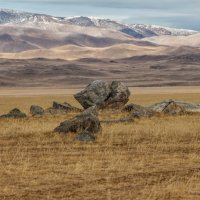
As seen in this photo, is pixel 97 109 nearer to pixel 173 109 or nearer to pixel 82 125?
pixel 173 109

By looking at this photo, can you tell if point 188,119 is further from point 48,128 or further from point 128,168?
point 128,168

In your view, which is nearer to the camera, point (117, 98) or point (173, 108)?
point (173, 108)

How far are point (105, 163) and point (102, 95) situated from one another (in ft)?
77.0

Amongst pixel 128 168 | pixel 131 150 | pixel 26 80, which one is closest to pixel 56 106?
pixel 131 150

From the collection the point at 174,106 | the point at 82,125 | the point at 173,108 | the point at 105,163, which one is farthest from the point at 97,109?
the point at 105,163

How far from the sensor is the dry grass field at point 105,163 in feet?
46.7

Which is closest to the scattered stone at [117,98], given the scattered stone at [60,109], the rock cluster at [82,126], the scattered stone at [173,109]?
the scattered stone at [60,109]

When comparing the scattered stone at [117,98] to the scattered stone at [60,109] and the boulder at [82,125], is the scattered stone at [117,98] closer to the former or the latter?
the scattered stone at [60,109]

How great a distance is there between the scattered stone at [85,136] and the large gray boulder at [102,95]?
661 inches

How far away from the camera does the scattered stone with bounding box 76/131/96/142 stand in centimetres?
2368

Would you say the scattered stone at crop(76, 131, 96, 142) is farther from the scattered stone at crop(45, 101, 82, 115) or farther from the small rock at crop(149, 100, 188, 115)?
the scattered stone at crop(45, 101, 82, 115)

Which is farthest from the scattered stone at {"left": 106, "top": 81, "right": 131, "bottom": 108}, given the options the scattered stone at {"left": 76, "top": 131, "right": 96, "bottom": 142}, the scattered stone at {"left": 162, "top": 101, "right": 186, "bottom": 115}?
the scattered stone at {"left": 76, "top": 131, "right": 96, "bottom": 142}

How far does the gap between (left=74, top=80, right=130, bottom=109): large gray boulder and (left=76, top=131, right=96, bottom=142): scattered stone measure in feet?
55.1

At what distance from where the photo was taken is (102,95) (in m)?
41.8
